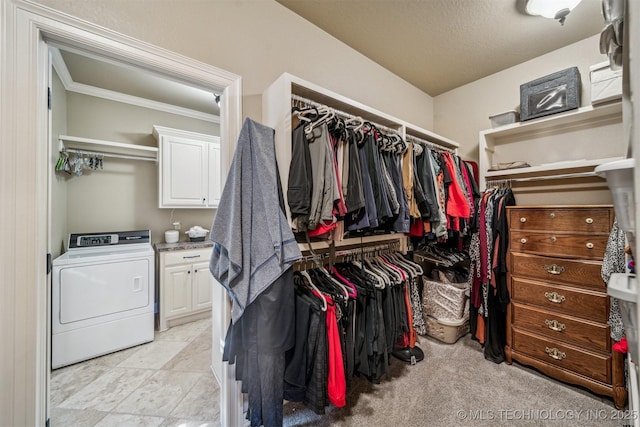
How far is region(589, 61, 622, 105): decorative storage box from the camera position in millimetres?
1677

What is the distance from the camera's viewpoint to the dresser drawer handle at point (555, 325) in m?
1.76

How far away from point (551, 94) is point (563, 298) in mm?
1719

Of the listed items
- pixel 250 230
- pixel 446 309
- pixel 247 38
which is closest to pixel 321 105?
pixel 247 38

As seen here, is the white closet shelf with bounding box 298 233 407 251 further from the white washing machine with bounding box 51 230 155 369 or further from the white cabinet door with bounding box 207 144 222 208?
the white cabinet door with bounding box 207 144 222 208

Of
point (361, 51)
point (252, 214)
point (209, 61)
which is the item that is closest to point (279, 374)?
point (252, 214)

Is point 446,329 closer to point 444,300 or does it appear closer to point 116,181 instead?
point 444,300

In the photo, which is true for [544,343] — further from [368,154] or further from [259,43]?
[259,43]

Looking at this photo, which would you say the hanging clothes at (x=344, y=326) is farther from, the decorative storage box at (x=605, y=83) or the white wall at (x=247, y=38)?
the decorative storage box at (x=605, y=83)

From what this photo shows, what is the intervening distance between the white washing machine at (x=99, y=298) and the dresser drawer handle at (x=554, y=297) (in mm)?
3626

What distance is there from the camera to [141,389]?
1.78 meters

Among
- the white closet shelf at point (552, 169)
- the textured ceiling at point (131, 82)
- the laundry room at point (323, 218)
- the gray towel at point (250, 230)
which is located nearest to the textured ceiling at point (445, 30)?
the laundry room at point (323, 218)

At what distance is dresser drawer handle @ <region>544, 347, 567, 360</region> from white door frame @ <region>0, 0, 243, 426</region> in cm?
317

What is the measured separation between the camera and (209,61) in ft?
4.62

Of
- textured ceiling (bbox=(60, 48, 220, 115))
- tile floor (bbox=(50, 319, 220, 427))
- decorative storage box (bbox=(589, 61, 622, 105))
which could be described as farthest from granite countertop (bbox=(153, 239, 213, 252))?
decorative storage box (bbox=(589, 61, 622, 105))
